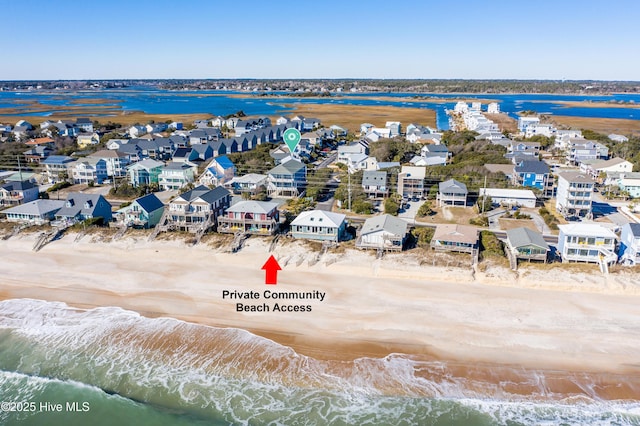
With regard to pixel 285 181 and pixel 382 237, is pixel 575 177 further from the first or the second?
pixel 285 181

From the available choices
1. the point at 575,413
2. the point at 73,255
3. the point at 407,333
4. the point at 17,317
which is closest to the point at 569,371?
the point at 575,413

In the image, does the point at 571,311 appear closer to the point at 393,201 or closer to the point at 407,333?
the point at 407,333

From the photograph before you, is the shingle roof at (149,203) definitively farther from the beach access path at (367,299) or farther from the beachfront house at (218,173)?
the beachfront house at (218,173)

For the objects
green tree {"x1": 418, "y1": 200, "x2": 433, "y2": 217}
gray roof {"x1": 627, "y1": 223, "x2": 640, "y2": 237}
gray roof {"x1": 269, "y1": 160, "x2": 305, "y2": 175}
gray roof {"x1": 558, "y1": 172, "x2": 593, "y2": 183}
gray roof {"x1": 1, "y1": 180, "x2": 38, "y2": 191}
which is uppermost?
gray roof {"x1": 558, "y1": 172, "x2": 593, "y2": 183}

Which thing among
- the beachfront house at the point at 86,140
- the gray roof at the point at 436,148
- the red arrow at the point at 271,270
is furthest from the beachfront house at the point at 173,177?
the gray roof at the point at 436,148

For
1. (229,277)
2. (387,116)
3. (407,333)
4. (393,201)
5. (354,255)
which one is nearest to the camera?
(407,333)

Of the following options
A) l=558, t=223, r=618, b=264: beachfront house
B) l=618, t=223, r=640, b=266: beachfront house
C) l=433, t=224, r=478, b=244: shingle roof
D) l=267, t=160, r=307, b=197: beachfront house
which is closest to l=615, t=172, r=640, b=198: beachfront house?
l=618, t=223, r=640, b=266: beachfront house

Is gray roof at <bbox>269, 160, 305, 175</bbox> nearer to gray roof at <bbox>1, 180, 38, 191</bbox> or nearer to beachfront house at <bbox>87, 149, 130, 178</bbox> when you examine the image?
beachfront house at <bbox>87, 149, 130, 178</bbox>
